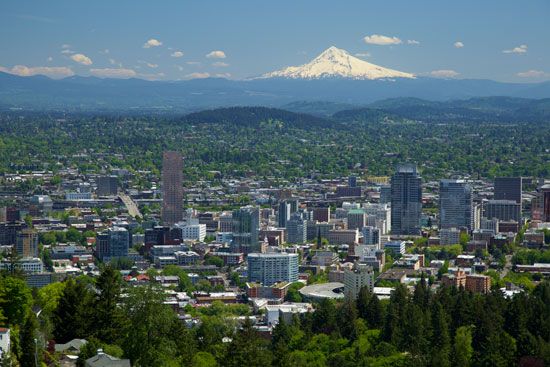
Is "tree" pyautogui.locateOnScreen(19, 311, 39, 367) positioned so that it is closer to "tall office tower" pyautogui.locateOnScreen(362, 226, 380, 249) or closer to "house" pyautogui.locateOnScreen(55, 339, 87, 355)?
"house" pyautogui.locateOnScreen(55, 339, 87, 355)

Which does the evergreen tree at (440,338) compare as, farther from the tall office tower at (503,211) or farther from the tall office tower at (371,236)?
the tall office tower at (503,211)

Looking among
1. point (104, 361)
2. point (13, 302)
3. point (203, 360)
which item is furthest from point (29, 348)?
point (203, 360)

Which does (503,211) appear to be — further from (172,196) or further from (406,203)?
(172,196)

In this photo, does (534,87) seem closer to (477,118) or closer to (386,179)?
(477,118)

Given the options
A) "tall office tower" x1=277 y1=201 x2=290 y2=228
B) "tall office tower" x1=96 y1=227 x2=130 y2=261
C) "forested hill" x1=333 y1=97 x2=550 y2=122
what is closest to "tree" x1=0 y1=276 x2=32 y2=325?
"tall office tower" x1=96 y1=227 x2=130 y2=261

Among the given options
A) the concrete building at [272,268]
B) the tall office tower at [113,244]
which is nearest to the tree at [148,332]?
the concrete building at [272,268]
